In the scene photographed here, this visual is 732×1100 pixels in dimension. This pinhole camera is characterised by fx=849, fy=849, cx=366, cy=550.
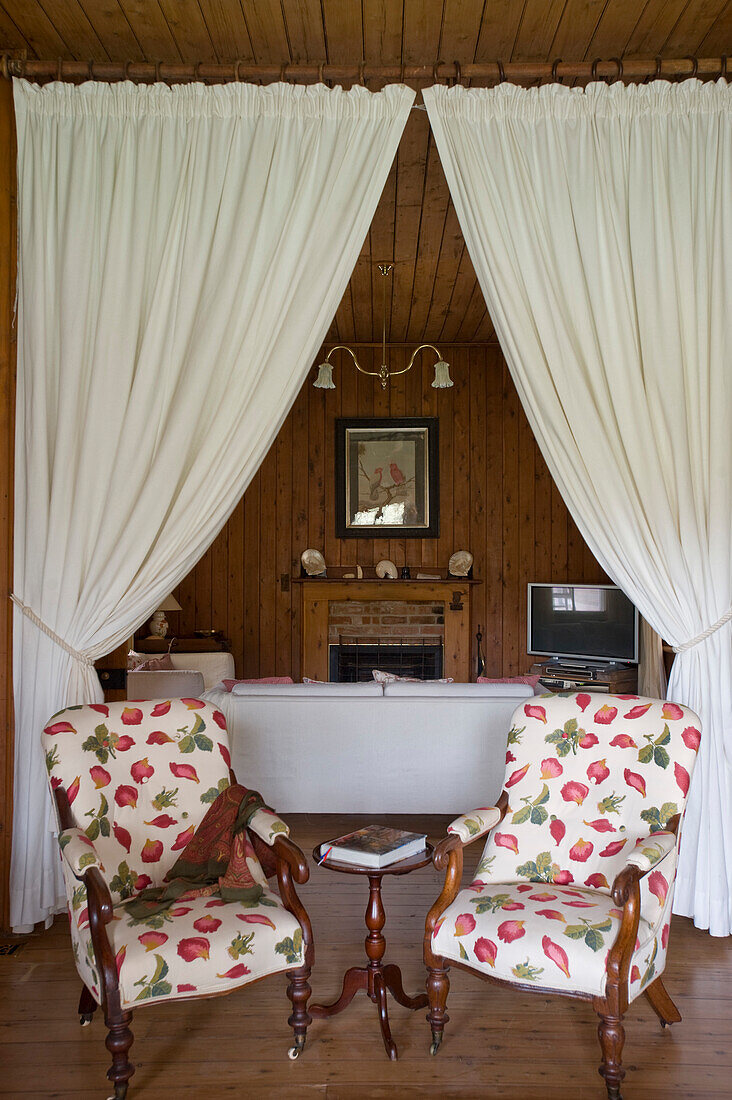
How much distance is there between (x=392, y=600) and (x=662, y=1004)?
193 inches

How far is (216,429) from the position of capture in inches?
126

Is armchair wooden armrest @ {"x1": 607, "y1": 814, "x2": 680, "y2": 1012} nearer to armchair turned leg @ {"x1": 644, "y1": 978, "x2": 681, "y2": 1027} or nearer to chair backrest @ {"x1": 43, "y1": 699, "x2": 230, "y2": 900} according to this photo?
armchair turned leg @ {"x1": 644, "y1": 978, "x2": 681, "y2": 1027}

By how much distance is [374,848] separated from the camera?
241cm

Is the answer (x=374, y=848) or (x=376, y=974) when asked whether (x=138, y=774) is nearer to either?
(x=374, y=848)

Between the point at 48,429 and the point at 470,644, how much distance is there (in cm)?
474

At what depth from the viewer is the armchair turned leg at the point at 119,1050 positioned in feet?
6.89

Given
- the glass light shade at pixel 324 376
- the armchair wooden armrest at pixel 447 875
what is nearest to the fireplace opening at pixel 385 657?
the glass light shade at pixel 324 376

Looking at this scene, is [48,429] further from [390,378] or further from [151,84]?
[390,378]

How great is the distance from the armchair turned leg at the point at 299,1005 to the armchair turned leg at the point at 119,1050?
1.43 feet

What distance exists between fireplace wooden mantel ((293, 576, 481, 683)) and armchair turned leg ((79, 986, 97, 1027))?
481cm

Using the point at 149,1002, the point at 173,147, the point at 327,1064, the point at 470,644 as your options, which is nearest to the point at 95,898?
the point at 149,1002

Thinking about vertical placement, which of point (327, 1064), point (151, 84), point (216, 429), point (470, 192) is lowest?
point (327, 1064)

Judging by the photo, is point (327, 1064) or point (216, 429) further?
point (216, 429)

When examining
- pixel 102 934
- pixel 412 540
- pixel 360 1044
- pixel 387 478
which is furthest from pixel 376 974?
pixel 387 478
